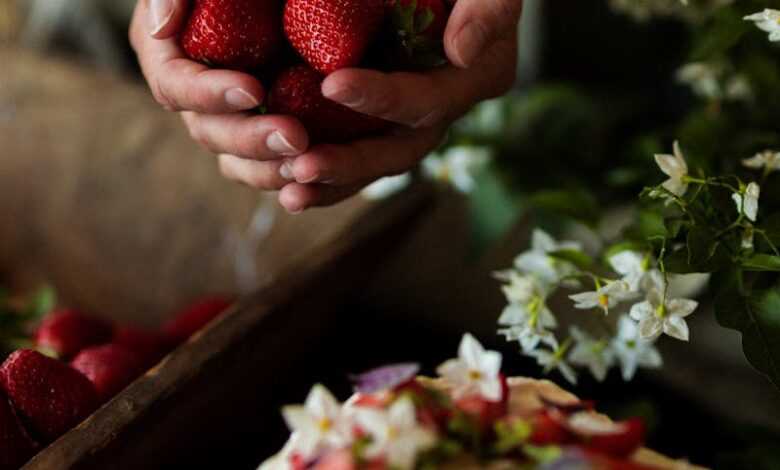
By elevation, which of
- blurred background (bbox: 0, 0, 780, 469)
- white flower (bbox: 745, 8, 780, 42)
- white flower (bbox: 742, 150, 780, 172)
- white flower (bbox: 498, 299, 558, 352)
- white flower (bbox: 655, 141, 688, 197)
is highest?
white flower (bbox: 745, 8, 780, 42)

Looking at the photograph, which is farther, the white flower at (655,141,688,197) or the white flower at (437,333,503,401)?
the white flower at (655,141,688,197)

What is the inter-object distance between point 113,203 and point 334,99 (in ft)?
2.60

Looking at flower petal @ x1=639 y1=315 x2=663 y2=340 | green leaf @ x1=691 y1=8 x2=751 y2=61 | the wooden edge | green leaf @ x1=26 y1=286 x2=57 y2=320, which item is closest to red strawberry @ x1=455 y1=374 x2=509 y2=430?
flower petal @ x1=639 y1=315 x2=663 y2=340

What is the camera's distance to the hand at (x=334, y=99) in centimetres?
58

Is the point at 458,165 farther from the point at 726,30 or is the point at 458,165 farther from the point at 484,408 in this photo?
the point at 484,408

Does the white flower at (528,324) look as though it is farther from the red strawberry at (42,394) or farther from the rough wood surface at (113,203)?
the rough wood surface at (113,203)

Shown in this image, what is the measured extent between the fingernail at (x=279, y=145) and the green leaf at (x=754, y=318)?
0.31 metres

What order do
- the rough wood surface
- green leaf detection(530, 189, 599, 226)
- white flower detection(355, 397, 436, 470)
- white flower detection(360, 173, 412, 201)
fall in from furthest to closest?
the rough wood surface → white flower detection(360, 173, 412, 201) → green leaf detection(530, 189, 599, 226) → white flower detection(355, 397, 436, 470)

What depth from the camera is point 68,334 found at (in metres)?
0.89

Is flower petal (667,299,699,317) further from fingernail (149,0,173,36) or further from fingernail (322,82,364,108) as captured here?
fingernail (149,0,173,36)

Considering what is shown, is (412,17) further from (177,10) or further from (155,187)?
(155,187)

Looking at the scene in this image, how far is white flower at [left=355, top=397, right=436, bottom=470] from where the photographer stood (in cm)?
40

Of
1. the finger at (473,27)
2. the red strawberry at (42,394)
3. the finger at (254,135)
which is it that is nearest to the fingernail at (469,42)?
the finger at (473,27)

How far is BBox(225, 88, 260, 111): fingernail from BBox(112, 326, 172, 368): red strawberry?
0.32 meters
